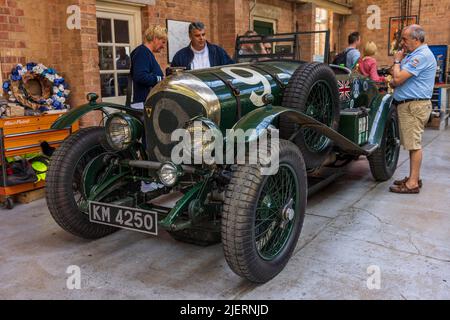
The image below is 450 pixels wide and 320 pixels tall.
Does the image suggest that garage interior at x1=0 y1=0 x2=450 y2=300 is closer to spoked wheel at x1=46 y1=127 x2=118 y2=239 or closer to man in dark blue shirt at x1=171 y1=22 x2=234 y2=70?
spoked wheel at x1=46 y1=127 x2=118 y2=239

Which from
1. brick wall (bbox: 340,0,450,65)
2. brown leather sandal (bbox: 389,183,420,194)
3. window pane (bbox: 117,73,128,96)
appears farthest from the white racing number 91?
brick wall (bbox: 340,0,450,65)

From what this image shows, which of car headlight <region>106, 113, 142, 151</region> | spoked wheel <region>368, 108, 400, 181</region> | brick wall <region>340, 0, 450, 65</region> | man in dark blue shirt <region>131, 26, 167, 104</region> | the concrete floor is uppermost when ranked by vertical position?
brick wall <region>340, 0, 450, 65</region>

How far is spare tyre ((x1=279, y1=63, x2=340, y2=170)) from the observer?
3029 mm

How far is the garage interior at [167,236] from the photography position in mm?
2498

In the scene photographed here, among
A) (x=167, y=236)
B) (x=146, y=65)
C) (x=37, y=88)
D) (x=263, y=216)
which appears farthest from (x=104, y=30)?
(x=263, y=216)

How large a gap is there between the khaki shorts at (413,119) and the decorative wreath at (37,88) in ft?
11.6

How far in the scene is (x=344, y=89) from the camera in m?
4.17

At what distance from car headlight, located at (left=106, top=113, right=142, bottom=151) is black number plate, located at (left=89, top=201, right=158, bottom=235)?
1.45 feet

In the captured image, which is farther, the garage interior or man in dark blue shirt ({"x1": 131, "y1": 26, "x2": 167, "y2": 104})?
man in dark blue shirt ({"x1": 131, "y1": 26, "x2": 167, "y2": 104})

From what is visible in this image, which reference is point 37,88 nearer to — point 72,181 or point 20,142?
point 20,142

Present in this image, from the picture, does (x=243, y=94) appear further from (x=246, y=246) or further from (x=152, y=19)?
(x=152, y=19)

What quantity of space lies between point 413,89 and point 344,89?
646 millimetres

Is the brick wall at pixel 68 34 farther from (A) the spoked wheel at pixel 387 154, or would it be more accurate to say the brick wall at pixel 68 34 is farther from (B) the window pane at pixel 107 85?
(A) the spoked wheel at pixel 387 154

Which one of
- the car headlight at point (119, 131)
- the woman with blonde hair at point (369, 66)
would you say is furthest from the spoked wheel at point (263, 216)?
the woman with blonde hair at point (369, 66)
